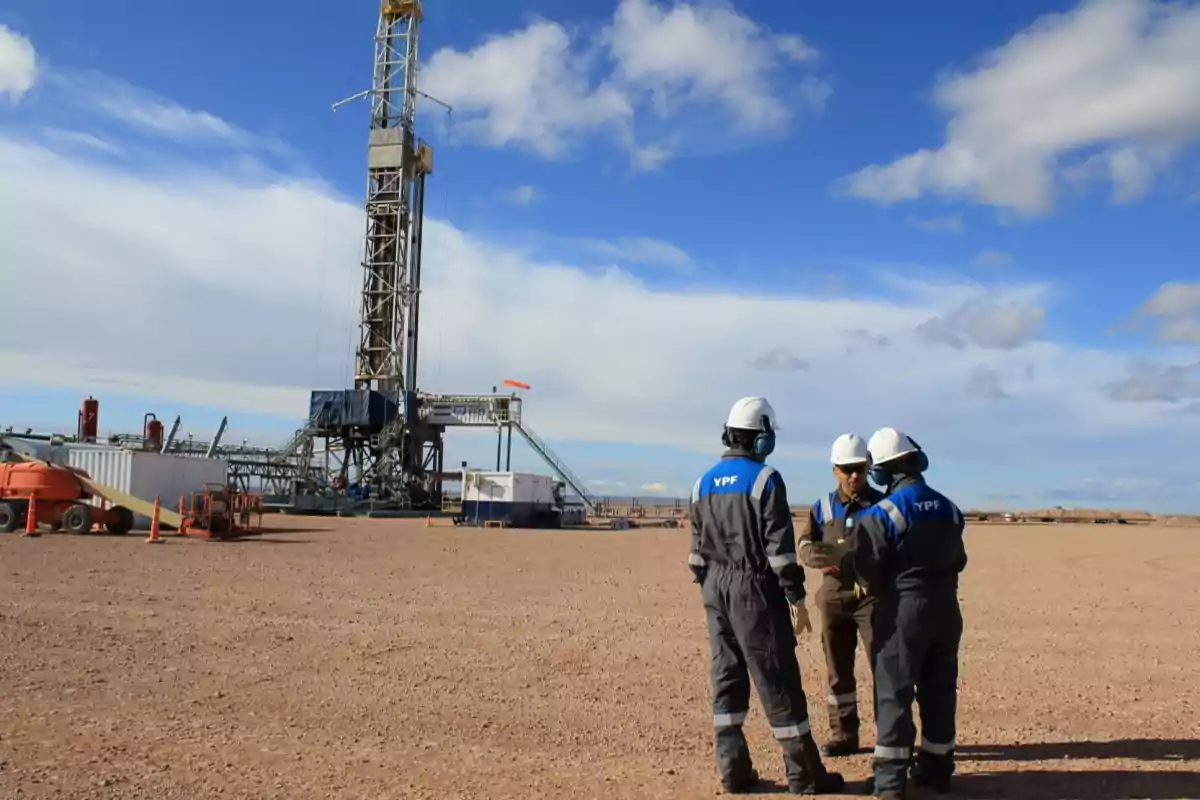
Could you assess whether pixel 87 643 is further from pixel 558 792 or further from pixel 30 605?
pixel 558 792

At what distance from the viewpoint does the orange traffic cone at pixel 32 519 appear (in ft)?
81.2

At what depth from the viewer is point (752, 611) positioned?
521 centimetres

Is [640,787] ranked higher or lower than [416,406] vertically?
lower

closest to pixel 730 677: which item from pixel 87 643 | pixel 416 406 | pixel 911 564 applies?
pixel 911 564

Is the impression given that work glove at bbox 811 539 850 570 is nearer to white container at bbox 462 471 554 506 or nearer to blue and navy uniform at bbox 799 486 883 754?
blue and navy uniform at bbox 799 486 883 754

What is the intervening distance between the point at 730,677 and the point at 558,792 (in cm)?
110

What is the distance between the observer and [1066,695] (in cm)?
797

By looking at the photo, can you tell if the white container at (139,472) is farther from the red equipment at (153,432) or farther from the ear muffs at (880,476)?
the ear muffs at (880,476)

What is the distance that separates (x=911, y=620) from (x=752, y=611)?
820 millimetres

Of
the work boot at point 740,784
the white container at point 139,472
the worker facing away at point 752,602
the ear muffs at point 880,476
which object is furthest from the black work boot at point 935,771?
the white container at point 139,472

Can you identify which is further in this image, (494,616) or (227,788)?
(494,616)

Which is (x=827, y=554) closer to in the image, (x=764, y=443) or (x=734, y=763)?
(x=764, y=443)

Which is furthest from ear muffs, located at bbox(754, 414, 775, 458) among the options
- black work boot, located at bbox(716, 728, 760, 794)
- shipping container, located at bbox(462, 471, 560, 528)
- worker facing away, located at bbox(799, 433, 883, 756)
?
shipping container, located at bbox(462, 471, 560, 528)

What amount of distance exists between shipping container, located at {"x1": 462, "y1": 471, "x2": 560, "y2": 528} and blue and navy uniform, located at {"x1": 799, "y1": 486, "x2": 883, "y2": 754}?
3429cm
